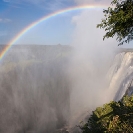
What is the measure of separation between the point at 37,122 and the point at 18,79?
32.7 metres

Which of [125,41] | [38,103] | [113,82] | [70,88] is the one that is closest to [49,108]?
[38,103]

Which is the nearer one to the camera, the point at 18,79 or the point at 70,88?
the point at 70,88

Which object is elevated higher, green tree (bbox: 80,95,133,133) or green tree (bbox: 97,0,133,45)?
green tree (bbox: 97,0,133,45)

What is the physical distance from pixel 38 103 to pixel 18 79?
2372 cm

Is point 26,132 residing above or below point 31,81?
below

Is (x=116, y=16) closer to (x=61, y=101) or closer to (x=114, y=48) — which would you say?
(x=61, y=101)

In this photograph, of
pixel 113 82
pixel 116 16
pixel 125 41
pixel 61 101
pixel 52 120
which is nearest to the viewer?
pixel 116 16

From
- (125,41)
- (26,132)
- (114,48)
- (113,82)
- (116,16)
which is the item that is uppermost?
(114,48)

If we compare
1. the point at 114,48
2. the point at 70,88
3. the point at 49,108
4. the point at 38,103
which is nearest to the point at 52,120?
the point at 49,108

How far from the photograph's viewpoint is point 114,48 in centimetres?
10731

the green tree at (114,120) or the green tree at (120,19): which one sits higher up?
the green tree at (120,19)

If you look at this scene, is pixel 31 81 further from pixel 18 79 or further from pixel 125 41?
pixel 125 41

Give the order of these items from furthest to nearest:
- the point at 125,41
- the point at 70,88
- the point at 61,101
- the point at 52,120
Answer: the point at 70,88
the point at 61,101
the point at 52,120
the point at 125,41

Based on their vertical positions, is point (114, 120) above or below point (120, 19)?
below
